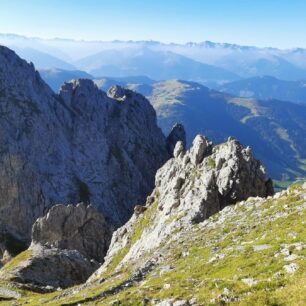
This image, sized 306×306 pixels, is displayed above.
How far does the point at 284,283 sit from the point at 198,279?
9361 mm

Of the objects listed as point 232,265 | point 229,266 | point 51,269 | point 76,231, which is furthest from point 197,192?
point 76,231

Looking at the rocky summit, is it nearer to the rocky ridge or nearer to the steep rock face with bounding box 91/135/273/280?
the rocky ridge

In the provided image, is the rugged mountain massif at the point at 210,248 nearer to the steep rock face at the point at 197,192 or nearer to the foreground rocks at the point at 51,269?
the steep rock face at the point at 197,192

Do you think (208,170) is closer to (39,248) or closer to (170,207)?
(170,207)

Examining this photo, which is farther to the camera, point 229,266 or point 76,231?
point 76,231

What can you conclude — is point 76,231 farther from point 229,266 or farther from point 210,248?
point 229,266

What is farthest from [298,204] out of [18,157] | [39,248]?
[18,157]

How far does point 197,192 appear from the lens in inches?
3098

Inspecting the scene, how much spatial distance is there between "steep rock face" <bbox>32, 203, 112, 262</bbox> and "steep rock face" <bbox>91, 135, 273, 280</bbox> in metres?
38.0

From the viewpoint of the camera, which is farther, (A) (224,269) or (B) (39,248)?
(B) (39,248)

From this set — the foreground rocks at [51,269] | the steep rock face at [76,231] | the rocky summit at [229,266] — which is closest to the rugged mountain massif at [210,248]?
the rocky summit at [229,266]

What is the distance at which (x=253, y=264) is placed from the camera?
2977cm

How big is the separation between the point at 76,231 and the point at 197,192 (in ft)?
222

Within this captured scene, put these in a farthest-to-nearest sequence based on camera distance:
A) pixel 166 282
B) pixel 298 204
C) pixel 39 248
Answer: pixel 39 248, pixel 298 204, pixel 166 282
